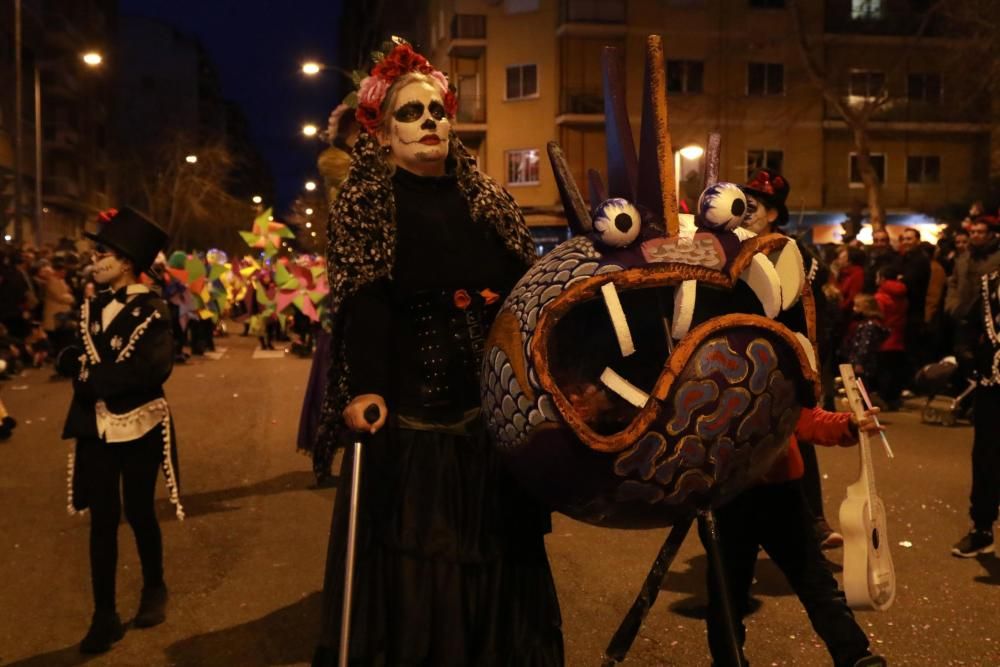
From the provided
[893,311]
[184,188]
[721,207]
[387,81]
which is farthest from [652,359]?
[184,188]

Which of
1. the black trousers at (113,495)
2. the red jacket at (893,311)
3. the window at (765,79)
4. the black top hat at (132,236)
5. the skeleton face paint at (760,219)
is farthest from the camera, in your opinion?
the window at (765,79)

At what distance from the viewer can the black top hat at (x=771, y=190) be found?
474cm

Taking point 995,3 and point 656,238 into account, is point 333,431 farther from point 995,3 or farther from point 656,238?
point 995,3

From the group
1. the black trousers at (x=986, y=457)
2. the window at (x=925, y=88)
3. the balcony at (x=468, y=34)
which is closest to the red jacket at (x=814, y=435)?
the black trousers at (x=986, y=457)

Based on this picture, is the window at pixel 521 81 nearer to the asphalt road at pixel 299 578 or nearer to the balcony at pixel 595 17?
the balcony at pixel 595 17

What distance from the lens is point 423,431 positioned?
11.1 ft

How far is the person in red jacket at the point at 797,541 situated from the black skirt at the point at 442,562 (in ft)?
2.06

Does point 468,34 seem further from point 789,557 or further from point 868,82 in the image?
point 789,557

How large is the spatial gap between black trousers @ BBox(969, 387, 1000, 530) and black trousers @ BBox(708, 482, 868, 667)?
254cm

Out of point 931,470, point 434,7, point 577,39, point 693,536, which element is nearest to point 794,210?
point 577,39

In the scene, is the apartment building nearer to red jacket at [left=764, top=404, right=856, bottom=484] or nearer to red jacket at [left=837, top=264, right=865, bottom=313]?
red jacket at [left=837, top=264, right=865, bottom=313]

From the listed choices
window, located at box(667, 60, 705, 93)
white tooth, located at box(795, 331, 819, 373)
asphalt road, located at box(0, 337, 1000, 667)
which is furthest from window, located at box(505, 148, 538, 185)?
white tooth, located at box(795, 331, 819, 373)

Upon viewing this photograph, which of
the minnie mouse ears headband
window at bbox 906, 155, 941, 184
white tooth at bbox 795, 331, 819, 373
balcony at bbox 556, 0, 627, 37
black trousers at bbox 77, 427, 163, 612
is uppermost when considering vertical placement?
balcony at bbox 556, 0, 627, 37

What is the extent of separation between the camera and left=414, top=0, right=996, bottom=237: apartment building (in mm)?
38812
